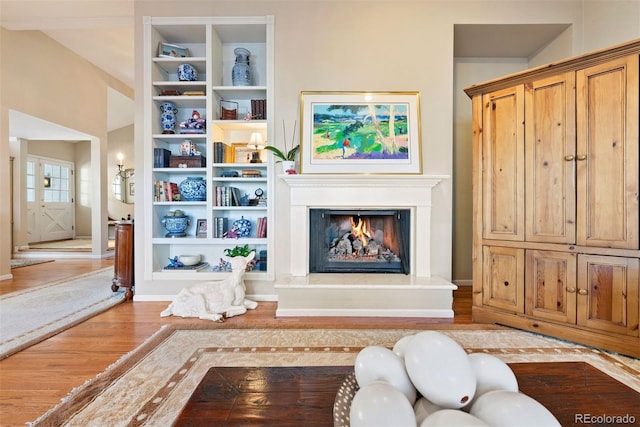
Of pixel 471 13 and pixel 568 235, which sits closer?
pixel 568 235

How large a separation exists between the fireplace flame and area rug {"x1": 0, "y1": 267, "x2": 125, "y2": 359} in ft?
8.08

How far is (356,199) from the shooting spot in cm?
298

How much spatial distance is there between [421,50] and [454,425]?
10.8 ft

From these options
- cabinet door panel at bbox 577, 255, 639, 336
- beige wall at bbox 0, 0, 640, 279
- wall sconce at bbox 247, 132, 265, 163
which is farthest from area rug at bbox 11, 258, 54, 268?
cabinet door panel at bbox 577, 255, 639, 336

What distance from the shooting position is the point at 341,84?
3.14 meters

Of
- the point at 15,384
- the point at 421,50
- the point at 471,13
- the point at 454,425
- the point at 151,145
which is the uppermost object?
the point at 471,13

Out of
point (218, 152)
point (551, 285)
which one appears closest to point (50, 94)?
point (218, 152)

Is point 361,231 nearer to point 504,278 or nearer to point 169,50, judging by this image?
point 504,278

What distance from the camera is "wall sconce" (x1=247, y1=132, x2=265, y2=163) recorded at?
3290 mm

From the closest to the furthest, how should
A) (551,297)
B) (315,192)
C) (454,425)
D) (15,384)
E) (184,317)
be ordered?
(454,425), (15,384), (551,297), (184,317), (315,192)

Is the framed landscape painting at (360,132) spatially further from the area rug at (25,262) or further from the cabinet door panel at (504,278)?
the area rug at (25,262)

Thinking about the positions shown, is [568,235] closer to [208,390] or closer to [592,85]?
[592,85]

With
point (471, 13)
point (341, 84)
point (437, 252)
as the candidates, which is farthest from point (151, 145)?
point (471, 13)

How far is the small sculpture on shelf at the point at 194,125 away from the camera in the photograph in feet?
11.0
